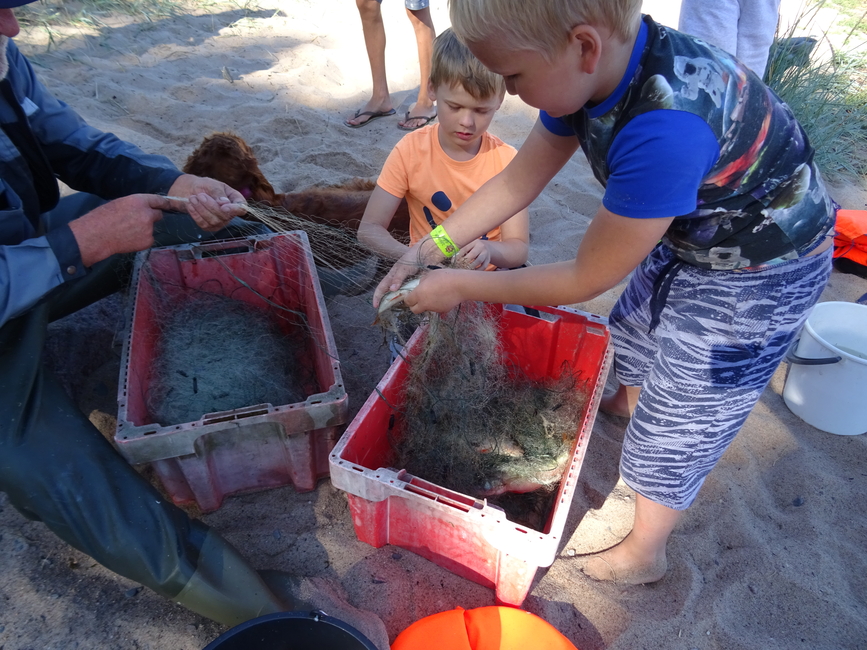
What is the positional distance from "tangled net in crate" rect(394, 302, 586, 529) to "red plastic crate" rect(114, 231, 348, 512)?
1.05 ft

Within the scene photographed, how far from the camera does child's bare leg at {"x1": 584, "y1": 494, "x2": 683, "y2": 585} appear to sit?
6.15ft

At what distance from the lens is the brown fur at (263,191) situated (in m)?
2.66

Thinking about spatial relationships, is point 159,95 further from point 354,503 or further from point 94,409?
point 354,503

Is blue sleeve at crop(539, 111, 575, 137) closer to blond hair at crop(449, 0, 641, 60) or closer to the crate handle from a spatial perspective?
blond hair at crop(449, 0, 641, 60)

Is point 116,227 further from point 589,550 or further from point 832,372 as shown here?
point 832,372

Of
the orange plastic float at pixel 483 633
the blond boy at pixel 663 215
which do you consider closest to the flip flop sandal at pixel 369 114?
the blond boy at pixel 663 215

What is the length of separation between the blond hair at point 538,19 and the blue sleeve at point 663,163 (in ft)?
0.67

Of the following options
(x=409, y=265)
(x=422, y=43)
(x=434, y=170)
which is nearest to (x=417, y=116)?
(x=422, y=43)

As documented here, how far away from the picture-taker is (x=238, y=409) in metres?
1.79

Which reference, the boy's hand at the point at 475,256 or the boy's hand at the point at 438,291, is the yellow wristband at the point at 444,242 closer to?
the boy's hand at the point at 475,256

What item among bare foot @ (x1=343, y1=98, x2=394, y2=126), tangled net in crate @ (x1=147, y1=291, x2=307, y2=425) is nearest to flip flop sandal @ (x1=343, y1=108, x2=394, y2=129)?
bare foot @ (x1=343, y1=98, x2=394, y2=126)

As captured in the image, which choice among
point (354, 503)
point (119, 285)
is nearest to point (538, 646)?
point (354, 503)

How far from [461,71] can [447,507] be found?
1.62 meters

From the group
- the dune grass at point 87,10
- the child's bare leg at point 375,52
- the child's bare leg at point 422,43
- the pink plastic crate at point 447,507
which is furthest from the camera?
the dune grass at point 87,10
